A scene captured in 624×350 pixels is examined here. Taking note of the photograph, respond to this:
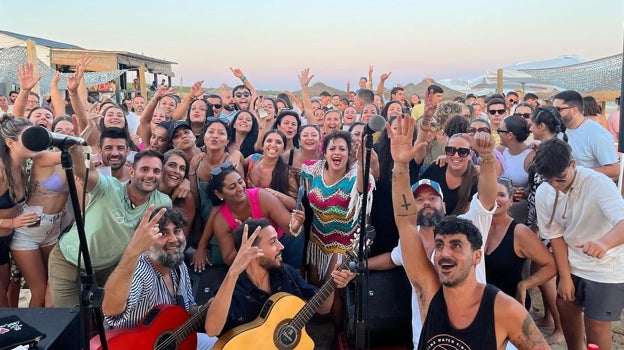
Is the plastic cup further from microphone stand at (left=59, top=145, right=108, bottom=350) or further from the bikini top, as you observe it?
microphone stand at (left=59, top=145, right=108, bottom=350)

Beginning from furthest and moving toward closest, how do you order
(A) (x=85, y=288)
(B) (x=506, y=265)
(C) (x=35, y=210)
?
(C) (x=35, y=210), (B) (x=506, y=265), (A) (x=85, y=288)

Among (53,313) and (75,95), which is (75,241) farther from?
(75,95)

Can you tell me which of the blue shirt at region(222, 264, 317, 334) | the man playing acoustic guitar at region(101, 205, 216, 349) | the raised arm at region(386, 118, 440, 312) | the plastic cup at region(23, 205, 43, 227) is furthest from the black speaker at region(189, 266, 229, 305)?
the raised arm at region(386, 118, 440, 312)

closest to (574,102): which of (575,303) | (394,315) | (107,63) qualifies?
(575,303)

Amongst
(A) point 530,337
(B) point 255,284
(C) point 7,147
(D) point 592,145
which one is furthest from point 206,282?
(D) point 592,145

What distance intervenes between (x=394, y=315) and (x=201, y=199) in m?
1.78

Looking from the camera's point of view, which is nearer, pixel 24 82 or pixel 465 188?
pixel 465 188

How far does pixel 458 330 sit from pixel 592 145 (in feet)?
9.06

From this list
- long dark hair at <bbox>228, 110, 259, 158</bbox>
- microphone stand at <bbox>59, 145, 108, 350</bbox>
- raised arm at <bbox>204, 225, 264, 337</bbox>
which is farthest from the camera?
long dark hair at <bbox>228, 110, 259, 158</bbox>

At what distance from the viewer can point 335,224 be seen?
339cm

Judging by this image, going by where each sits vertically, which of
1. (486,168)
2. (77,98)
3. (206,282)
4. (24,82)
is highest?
(24,82)

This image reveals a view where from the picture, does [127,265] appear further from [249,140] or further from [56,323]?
[249,140]

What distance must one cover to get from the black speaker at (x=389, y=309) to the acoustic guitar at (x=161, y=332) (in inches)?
40.3

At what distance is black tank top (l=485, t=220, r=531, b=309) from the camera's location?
2914 millimetres
